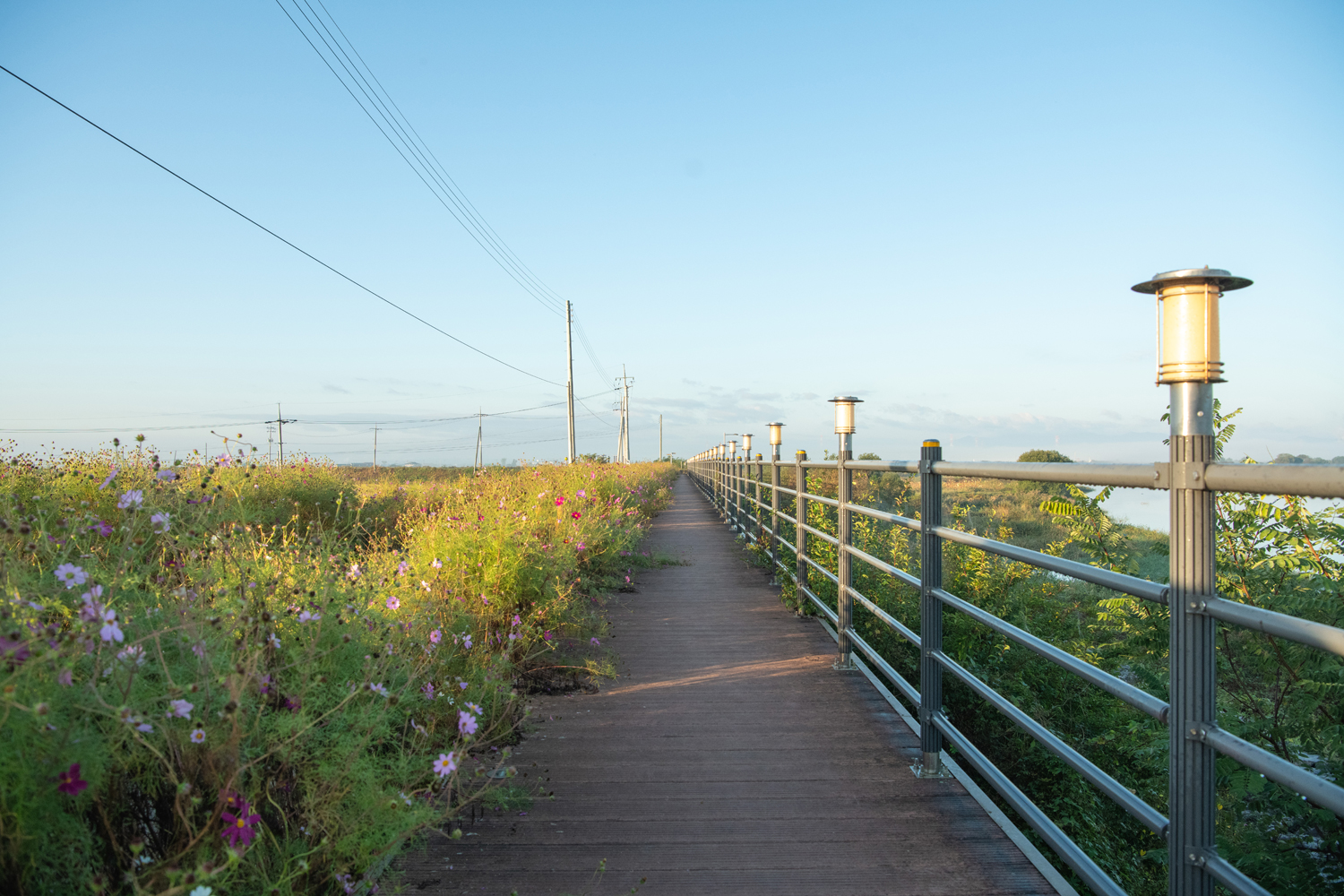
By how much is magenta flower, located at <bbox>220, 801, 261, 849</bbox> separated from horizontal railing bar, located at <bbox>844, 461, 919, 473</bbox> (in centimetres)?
232

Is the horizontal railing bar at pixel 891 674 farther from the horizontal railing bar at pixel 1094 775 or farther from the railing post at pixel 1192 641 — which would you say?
the railing post at pixel 1192 641

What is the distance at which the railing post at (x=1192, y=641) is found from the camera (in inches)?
58.9

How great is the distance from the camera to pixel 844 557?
428 cm

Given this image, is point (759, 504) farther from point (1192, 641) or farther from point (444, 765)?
point (1192, 641)

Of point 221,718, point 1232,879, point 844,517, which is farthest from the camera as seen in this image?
point 844,517

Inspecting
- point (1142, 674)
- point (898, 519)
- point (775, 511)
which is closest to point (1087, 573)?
point (898, 519)

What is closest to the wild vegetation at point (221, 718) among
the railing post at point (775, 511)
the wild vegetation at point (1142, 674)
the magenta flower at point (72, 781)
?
the magenta flower at point (72, 781)

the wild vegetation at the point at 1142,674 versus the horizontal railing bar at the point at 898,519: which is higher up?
the horizontal railing bar at the point at 898,519

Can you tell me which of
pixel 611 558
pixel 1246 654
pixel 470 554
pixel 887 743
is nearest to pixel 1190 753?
pixel 887 743

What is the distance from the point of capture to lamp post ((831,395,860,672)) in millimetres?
4199

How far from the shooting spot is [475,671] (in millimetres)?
3221

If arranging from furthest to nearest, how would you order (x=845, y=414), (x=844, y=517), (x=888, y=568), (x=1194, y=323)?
(x=845, y=414)
(x=844, y=517)
(x=888, y=568)
(x=1194, y=323)

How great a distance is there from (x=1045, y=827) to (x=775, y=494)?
4.90m

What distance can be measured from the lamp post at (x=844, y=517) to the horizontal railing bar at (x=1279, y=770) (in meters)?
2.62
